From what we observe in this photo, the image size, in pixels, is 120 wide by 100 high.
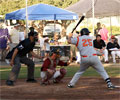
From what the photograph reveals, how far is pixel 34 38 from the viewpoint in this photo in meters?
11.6

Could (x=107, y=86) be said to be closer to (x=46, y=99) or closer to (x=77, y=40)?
(x=77, y=40)

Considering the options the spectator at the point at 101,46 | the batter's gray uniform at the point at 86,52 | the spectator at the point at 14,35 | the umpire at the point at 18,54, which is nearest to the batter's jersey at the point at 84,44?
the batter's gray uniform at the point at 86,52

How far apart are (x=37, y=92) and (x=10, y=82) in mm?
1573

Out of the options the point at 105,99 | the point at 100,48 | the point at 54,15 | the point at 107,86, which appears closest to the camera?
the point at 105,99

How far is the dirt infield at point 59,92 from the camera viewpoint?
9.23 metres

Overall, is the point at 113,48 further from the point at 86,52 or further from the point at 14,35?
the point at 86,52

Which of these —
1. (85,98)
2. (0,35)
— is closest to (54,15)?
(0,35)

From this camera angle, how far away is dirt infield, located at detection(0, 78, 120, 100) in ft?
30.3

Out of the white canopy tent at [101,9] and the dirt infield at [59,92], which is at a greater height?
the white canopy tent at [101,9]

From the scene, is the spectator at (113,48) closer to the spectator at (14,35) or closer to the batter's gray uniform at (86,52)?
the spectator at (14,35)

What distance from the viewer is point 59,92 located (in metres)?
9.99

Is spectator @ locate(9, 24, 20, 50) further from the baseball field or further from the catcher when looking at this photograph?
the catcher

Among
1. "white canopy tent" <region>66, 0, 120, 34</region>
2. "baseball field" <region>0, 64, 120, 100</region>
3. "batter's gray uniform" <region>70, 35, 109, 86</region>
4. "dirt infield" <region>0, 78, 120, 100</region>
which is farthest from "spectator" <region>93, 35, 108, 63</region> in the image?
"batter's gray uniform" <region>70, 35, 109, 86</region>

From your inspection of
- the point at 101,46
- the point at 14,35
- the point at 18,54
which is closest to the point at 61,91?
the point at 18,54
